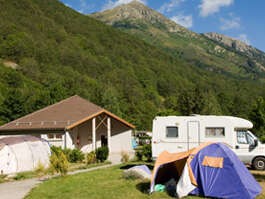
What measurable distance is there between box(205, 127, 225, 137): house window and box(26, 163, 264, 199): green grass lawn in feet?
9.17

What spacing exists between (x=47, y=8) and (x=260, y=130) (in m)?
110

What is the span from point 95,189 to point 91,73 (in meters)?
90.1

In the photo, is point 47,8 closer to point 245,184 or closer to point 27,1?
point 27,1

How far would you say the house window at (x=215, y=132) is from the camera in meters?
13.6

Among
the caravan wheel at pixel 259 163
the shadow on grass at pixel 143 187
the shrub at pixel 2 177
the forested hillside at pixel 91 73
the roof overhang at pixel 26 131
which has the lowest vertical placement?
the shrub at pixel 2 177

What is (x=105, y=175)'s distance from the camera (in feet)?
41.7

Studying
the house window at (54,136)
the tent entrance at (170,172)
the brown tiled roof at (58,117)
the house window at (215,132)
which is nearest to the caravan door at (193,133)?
the house window at (215,132)

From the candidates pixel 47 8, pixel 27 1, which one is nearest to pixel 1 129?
pixel 27 1

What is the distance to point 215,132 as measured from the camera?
44.6 feet

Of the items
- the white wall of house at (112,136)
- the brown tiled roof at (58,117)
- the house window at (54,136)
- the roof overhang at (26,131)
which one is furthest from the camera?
the white wall of house at (112,136)

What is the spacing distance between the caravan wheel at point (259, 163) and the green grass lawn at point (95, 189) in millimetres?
2233

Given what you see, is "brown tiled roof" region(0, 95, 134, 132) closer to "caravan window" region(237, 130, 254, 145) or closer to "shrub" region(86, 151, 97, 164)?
"shrub" region(86, 151, 97, 164)

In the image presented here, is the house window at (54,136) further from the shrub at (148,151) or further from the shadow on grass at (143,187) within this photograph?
the shadow on grass at (143,187)

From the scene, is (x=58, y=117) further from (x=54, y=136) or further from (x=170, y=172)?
(x=170, y=172)
